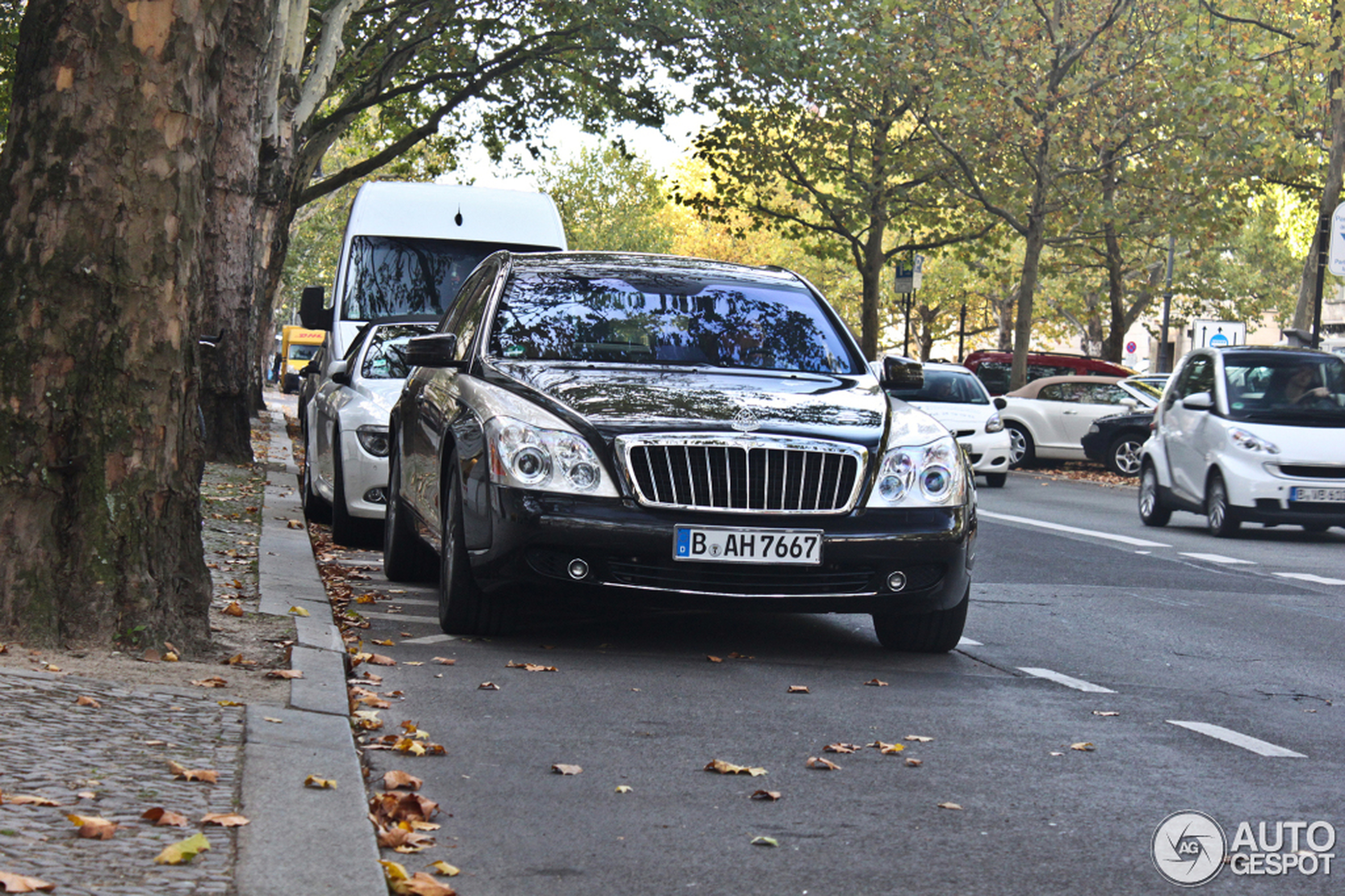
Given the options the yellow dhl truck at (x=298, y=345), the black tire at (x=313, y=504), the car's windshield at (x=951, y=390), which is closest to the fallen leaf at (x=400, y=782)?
the black tire at (x=313, y=504)

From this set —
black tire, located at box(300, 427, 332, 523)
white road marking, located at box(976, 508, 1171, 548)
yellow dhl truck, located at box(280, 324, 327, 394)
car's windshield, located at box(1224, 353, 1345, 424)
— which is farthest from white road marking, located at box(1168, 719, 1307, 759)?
yellow dhl truck, located at box(280, 324, 327, 394)

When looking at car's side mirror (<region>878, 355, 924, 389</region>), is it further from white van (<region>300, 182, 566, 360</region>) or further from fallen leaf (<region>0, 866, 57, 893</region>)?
white van (<region>300, 182, 566, 360</region>)

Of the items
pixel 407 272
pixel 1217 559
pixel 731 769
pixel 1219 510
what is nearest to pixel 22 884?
pixel 731 769

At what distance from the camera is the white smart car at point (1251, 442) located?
53.5ft

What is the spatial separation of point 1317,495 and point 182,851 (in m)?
13.9

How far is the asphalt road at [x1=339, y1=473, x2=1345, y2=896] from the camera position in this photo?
4520mm

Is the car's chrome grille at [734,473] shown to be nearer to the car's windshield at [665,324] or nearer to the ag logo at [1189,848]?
the car's windshield at [665,324]

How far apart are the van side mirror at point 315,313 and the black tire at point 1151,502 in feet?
25.9

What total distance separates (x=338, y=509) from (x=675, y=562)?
212 inches

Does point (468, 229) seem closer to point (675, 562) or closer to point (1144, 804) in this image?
point (675, 562)

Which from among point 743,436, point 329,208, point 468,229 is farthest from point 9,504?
point 329,208

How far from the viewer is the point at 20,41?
6711 mm

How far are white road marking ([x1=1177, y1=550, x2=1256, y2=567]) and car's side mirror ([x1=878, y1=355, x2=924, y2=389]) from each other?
5.93 metres

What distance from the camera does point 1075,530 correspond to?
55.2 feet
